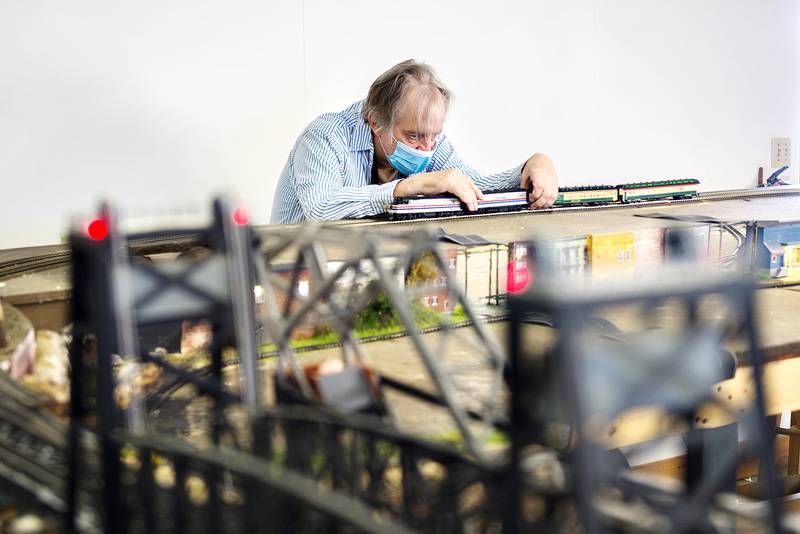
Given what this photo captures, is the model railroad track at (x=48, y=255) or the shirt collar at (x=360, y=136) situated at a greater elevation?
the shirt collar at (x=360, y=136)

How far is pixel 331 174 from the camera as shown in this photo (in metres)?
3.06

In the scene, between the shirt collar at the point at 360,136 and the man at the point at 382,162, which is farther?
the shirt collar at the point at 360,136

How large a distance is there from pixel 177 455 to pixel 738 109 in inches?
249

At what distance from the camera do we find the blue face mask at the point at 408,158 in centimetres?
315

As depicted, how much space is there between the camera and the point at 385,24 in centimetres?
474

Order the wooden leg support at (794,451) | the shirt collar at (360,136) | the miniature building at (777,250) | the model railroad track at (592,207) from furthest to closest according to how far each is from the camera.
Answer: the shirt collar at (360,136) → the wooden leg support at (794,451) → the model railroad track at (592,207) → the miniature building at (777,250)

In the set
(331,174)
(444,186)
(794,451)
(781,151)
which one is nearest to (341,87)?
(331,174)

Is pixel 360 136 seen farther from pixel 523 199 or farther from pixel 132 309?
pixel 132 309

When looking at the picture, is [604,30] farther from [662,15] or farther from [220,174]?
[220,174]

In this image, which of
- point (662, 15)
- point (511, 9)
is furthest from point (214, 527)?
point (662, 15)

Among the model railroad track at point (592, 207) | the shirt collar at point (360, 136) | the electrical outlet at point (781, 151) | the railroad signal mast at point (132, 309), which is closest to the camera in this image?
the railroad signal mast at point (132, 309)

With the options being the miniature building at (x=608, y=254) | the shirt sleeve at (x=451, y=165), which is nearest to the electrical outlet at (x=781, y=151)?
the shirt sleeve at (x=451, y=165)

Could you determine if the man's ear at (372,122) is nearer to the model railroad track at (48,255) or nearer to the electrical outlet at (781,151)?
the model railroad track at (48,255)

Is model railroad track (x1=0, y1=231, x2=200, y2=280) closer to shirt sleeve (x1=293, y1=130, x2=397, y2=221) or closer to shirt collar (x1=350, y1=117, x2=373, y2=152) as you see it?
shirt sleeve (x1=293, y1=130, x2=397, y2=221)
